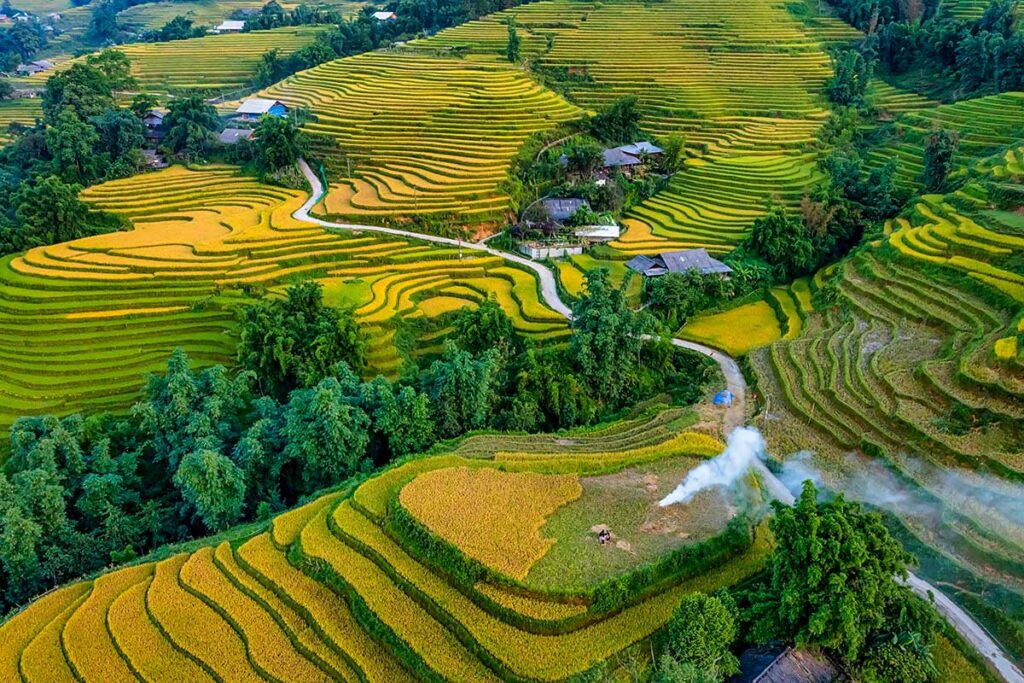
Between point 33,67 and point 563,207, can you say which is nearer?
point 563,207

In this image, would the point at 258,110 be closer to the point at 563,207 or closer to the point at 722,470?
the point at 563,207

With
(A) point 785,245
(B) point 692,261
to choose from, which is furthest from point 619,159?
(A) point 785,245

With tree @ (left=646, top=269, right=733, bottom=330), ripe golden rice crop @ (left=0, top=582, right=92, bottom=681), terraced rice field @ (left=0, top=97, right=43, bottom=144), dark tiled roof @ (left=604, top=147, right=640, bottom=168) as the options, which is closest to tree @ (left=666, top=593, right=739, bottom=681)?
ripe golden rice crop @ (left=0, top=582, right=92, bottom=681)

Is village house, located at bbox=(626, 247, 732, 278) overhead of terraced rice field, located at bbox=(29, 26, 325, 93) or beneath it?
beneath

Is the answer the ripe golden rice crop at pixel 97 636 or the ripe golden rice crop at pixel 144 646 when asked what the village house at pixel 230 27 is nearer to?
the ripe golden rice crop at pixel 97 636

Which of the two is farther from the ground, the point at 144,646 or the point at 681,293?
the point at 681,293

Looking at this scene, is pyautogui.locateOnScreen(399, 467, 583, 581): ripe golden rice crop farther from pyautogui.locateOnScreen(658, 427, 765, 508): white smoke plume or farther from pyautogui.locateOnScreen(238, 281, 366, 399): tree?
pyautogui.locateOnScreen(238, 281, 366, 399): tree

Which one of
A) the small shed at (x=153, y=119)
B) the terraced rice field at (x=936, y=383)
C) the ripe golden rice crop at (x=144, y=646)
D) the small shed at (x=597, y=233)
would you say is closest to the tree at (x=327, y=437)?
the ripe golden rice crop at (x=144, y=646)
